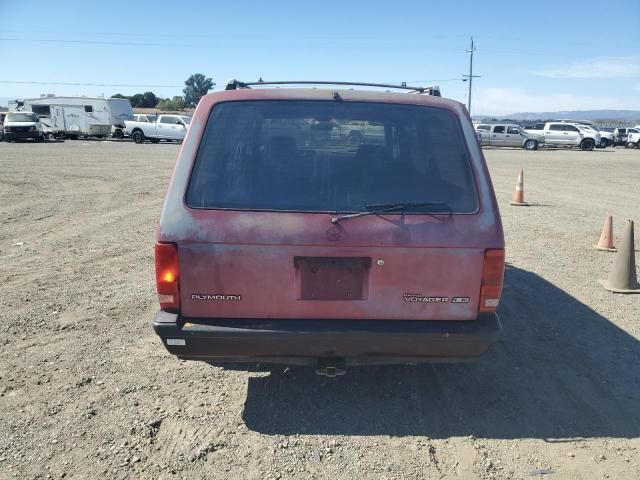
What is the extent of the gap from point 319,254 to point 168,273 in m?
0.86

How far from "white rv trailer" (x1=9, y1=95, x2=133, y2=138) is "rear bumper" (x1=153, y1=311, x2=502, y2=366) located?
124 ft

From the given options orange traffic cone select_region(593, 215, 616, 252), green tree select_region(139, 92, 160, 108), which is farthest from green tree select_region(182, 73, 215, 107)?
orange traffic cone select_region(593, 215, 616, 252)

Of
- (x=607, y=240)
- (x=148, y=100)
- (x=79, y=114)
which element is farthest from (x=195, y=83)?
(x=607, y=240)

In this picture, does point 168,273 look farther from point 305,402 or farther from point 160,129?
point 160,129

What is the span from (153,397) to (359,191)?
1976 mm

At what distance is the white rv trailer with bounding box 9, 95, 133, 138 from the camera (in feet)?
121

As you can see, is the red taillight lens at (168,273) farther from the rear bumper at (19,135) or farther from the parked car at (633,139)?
the parked car at (633,139)

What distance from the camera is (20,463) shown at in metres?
2.81

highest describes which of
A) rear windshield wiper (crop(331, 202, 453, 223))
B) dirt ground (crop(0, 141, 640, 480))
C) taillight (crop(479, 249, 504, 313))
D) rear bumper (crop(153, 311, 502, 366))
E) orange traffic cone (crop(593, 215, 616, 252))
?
rear windshield wiper (crop(331, 202, 453, 223))

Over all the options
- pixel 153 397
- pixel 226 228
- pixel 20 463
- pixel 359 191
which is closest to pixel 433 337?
pixel 359 191

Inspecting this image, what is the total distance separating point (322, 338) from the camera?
9.52 feet

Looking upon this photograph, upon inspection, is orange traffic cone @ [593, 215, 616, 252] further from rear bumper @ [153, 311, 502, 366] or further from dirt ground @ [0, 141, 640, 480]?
rear bumper @ [153, 311, 502, 366]

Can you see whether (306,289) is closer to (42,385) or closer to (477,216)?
(477,216)

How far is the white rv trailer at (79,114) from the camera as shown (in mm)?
37000
